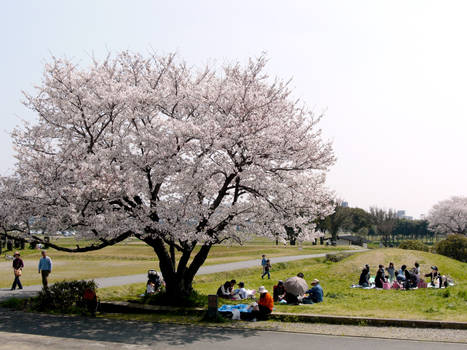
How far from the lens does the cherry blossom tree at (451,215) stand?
312 feet

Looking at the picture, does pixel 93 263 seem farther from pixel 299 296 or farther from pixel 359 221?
pixel 359 221

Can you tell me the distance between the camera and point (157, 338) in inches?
529

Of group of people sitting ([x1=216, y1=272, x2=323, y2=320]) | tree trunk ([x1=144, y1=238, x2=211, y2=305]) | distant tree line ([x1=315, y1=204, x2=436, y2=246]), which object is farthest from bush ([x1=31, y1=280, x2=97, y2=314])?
distant tree line ([x1=315, y1=204, x2=436, y2=246])

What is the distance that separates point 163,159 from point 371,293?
1424 cm

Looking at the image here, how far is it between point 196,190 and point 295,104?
5.83 meters

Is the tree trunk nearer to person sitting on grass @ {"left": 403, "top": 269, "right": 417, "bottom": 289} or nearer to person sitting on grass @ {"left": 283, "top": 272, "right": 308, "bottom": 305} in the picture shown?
person sitting on grass @ {"left": 283, "top": 272, "right": 308, "bottom": 305}

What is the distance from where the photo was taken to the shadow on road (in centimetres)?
1340

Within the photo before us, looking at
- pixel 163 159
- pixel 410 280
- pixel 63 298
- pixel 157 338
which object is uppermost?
pixel 163 159

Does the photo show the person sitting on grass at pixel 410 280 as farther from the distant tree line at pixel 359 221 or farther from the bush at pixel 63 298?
the distant tree line at pixel 359 221

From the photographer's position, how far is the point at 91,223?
55.0 ft

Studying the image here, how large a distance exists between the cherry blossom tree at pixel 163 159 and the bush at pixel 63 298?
7.01 feet

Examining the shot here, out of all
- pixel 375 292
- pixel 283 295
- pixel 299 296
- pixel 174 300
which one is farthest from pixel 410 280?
pixel 174 300

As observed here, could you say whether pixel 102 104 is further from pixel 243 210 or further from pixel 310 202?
pixel 310 202

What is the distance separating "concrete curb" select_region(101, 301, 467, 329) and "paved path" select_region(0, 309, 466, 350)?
4.93 ft
